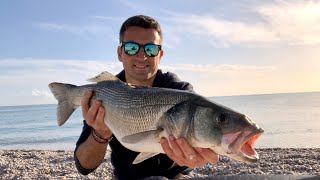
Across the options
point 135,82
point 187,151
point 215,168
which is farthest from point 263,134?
point 187,151

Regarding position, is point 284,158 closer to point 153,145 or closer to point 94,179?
point 94,179

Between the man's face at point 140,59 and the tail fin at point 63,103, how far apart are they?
72 cm

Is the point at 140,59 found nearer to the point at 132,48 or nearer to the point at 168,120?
the point at 132,48

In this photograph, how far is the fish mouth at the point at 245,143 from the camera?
298 cm

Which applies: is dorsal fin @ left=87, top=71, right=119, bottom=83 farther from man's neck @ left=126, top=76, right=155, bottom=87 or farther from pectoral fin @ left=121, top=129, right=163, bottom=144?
pectoral fin @ left=121, top=129, right=163, bottom=144

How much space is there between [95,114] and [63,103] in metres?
0.66

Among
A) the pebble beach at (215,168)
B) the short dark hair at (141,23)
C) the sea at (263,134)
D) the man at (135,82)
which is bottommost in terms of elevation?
the sea at (263,134)


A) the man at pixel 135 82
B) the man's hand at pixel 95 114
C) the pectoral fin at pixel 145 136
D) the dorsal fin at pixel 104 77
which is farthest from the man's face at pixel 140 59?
the pectoral fin at pixel 145 136

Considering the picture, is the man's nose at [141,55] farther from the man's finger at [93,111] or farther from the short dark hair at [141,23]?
the man's finger at [93,111]

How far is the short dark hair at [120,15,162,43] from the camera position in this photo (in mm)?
4828

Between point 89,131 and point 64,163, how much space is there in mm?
7039

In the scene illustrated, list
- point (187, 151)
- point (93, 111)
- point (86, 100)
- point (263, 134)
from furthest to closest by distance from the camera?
1. point (263, 134)
2. point (86, 100)
3. point (93, 111)
4. point (187, 151)

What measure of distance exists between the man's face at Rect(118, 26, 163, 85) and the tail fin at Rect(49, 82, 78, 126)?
28.2 inches

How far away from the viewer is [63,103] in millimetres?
4723
